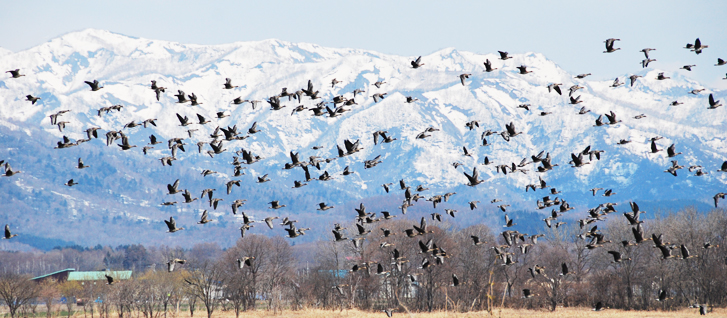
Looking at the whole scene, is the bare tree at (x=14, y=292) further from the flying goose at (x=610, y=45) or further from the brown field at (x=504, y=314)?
the flying goose at (x=610, y=45)

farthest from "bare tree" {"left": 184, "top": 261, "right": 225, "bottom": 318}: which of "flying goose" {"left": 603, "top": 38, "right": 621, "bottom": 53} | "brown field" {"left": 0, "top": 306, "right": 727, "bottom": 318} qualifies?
"flying goose" {"left": 603, "top": 38, "right": 621, "bottom": 53}

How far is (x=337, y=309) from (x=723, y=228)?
170 feet

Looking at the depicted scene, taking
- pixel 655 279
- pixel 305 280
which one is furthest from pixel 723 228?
pixel 305 280

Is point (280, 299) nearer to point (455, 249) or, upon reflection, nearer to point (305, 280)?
point (305, 280)

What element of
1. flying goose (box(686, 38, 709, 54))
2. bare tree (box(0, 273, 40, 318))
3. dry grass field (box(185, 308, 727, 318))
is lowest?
dry grass field (box(185, 308, 727, 318))

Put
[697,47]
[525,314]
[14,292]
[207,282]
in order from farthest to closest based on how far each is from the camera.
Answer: [525,314] → [207,282] → [14,292] → [697,47]

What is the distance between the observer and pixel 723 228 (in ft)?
316

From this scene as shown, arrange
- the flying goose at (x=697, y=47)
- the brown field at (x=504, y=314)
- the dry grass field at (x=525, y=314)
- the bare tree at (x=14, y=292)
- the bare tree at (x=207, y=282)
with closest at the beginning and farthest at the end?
the flying goose at (x=697, y=47), the dry grass field at (x=525, y=314), the brown field at (x=504, y=314), the bare tree at (x=14, y=292), the bare tree at (x=207, y=282)

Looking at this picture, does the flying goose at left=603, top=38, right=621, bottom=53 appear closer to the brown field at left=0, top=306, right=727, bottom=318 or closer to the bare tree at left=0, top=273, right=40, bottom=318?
the brown field at left=0, top=306, right=727, bottom=318

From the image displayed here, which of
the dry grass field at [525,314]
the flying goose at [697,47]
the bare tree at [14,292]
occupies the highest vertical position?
the flying goose at [697,47]

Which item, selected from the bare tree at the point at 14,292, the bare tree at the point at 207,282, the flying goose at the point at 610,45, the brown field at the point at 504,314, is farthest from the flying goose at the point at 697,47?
the bare tree at the point at 14,292

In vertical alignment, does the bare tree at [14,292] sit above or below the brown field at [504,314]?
above

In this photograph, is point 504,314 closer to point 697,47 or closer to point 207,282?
point 207,282

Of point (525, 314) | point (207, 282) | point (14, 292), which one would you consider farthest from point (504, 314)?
point (14, 292)
